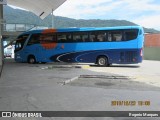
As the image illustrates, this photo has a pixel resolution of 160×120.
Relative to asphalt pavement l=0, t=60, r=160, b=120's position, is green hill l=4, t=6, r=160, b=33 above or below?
above

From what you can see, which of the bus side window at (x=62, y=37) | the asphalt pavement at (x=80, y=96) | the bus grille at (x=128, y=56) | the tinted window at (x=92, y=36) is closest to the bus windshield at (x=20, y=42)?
the bus side window at (x=62, y=37)

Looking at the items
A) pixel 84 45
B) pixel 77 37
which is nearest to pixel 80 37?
pixel 77 37

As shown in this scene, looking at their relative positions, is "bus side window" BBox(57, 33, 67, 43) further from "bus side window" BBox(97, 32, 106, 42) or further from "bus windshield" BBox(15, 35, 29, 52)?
"bus windshield" BBox(15, 35, 29, 52)

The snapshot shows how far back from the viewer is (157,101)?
9031 mm

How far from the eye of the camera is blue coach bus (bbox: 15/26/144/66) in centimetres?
2308

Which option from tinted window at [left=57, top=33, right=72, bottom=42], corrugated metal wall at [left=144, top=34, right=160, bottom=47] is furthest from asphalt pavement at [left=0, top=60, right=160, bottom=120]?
corrugated metal wall at [left=144, top=34, right=160, bottom=47]

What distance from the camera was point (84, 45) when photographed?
81.3ft

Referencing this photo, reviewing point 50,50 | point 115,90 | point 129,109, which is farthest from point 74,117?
point 50,50

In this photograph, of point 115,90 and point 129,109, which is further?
point 115,90

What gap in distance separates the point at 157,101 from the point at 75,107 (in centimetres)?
234

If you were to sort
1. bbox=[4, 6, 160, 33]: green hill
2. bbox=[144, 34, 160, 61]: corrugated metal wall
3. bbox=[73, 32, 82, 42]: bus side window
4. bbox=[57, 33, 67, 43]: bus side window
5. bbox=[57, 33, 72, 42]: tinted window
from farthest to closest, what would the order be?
bbox=[4, 6, 160, 33]: green hill < bbox=[144, 34, 160, 61]: corrugated metal wall < bbox=[57, 33, 67, 43]: bus side window < bbox=[57, 33, 72, 42]: tinted window < bbox=[73, 32, 82, 42]: bus side window

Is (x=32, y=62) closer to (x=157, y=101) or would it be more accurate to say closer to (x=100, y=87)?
(x=100, y=87)

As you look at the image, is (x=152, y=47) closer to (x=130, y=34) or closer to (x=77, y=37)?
(x=77, y=37)

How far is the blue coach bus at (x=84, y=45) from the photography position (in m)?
23.1
